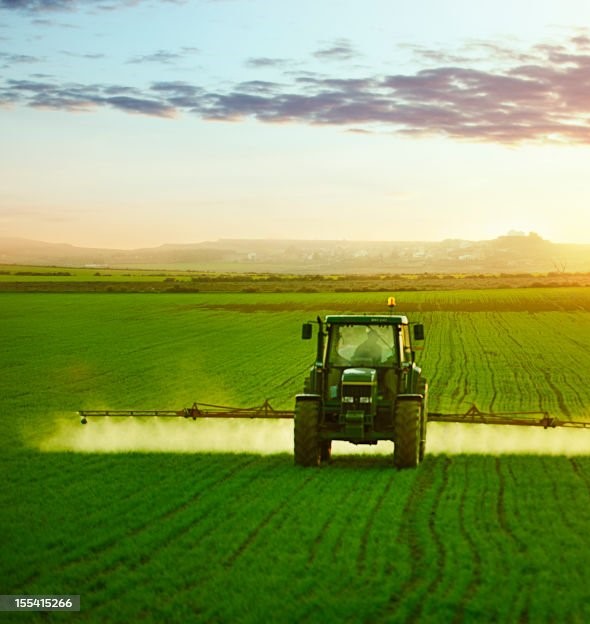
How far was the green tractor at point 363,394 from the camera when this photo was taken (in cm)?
1603

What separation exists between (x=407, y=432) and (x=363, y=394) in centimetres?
94

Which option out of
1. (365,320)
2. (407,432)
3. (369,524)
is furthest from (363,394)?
(369,524)

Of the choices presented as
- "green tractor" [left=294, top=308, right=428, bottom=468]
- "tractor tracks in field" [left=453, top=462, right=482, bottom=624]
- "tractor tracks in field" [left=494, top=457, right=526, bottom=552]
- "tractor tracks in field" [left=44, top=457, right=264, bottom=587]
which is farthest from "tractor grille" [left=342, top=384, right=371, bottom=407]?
"tractor tracks in field" [left=44, top=457, right=264, bottom=587]

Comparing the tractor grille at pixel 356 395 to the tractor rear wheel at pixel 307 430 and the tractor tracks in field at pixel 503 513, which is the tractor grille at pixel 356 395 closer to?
the tractor rear wheel at pixel 307 430

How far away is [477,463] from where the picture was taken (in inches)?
667

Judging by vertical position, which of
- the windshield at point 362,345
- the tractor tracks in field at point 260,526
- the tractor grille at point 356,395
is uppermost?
the windshield at point 362,345

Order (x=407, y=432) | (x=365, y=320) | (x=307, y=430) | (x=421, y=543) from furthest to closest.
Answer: (x=365, y=320), (x=307, y=430), (x=407, y=432), (x=421, y=543)

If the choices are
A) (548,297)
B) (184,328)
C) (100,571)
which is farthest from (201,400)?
(548,297)

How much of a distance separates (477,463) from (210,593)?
831 centimetres

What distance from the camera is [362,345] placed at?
17078mm

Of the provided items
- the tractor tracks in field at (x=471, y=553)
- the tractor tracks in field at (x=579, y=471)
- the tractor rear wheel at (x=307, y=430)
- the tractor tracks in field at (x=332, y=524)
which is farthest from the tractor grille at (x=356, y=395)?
the tractor tracks in field at (x=579, y=471)

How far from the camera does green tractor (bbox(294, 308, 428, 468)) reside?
16031 millimetres

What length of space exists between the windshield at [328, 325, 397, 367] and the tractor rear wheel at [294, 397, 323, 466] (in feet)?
3.61

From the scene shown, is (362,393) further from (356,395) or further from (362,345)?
(362,345)
